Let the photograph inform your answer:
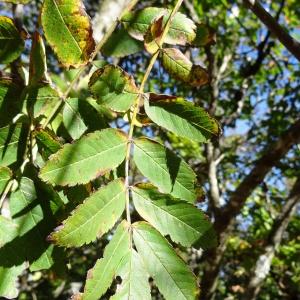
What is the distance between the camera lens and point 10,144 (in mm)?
940

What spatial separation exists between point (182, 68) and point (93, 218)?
482 mm

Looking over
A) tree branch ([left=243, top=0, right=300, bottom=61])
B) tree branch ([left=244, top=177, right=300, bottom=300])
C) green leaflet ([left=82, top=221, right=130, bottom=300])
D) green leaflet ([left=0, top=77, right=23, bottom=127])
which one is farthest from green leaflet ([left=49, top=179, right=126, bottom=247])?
tree branch ([left=244, top=177, right=300, bottom=300])

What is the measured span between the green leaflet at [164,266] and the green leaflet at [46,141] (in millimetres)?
247

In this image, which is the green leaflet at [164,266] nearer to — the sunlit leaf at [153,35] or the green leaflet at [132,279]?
the green leaflet at [132,279]

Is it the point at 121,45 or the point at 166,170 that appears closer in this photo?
the point at 166,170

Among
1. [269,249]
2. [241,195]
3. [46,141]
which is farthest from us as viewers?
[269,249]

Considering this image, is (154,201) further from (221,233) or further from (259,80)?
(259,80)

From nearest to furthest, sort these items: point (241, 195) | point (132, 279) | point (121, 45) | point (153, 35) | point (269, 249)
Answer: point (132, 279), point (153, 35), point (121, 45), point (241, 195), point (269, 249)

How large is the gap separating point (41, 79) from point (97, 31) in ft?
4.37

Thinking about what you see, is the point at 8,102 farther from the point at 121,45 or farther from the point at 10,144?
the point at 121,45

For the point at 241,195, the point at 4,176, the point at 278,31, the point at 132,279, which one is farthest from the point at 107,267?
the point at 241,195

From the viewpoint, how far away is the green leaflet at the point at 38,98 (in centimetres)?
96

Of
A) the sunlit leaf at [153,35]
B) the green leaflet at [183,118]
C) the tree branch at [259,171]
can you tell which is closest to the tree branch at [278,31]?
the sunlit leaf at [153,35]

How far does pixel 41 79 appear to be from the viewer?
98cm
